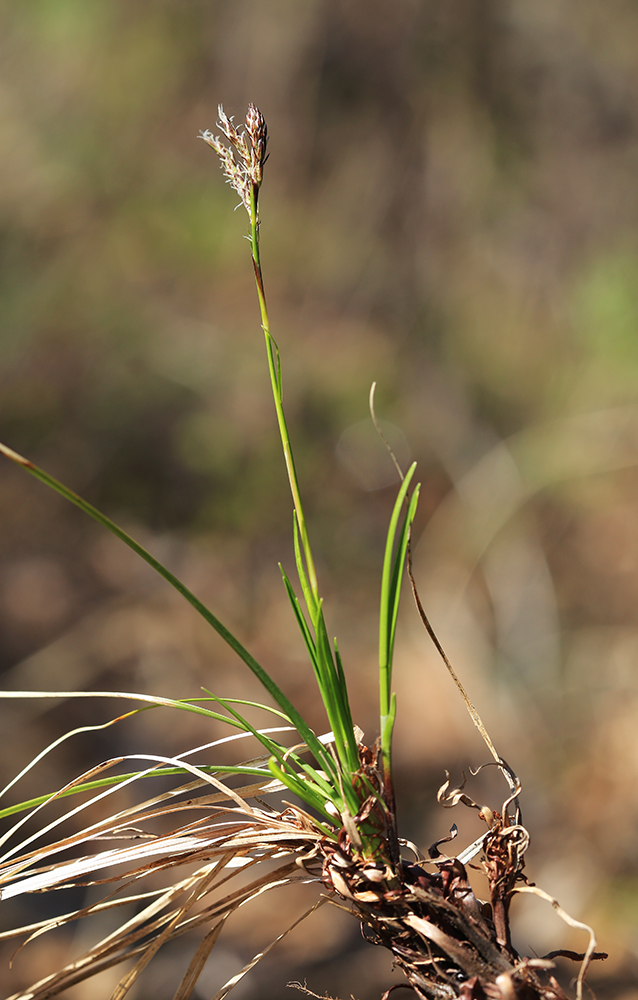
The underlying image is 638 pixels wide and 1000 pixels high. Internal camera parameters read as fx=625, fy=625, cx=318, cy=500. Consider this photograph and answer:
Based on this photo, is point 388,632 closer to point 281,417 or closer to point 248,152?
point 281,417

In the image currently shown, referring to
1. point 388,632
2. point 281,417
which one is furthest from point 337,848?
point 281,417

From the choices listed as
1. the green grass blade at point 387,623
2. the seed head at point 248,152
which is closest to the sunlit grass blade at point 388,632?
the green grass blade at point 387,623

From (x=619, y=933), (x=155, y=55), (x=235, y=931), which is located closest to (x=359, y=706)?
(x=235, y=931)

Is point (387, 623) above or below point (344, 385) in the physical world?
below

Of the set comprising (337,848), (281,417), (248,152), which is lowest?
(337,848)

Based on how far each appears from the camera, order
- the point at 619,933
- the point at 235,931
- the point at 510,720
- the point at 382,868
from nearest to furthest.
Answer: the point at 382,868
the point at 619,933
the point at 235,931
the point at 510,720

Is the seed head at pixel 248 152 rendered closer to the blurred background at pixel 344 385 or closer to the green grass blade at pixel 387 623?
the green grass blade at pixel 387 623

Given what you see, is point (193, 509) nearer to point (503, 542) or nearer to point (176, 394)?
point (176, 394)

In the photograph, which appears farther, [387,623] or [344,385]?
[344,385]
